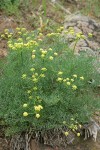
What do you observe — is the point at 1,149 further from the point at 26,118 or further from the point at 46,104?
the point at 46,104

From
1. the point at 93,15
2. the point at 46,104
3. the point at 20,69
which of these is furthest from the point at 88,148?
the point at 93,15

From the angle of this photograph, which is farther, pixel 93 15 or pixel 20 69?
pixel 93 15

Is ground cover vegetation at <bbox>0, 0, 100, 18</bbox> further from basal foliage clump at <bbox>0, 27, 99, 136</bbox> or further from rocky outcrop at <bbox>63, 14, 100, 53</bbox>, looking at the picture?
basal foliage clump at <bbox>0, 27, 99, 136</bbox>

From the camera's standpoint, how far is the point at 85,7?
7543 mm

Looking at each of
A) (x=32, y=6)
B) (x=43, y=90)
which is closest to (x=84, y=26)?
(x=32, y=6)

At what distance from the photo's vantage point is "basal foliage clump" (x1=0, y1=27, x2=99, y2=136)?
11.6 feet

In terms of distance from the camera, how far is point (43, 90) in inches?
147

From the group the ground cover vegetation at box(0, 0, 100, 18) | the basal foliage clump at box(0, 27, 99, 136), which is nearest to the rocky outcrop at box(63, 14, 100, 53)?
the ground cover vegetation at box(0, 0, 100, 18)

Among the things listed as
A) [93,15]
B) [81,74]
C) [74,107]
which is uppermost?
[81,74]

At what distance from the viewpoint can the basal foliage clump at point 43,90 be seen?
11.6 feet

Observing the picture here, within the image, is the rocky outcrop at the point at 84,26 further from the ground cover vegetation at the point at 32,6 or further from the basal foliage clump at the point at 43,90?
the basal foliage clump at the point at 43,90

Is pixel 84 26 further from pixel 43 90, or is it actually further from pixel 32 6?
pixel 43 90

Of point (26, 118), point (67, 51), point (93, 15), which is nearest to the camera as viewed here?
point (26, 118)

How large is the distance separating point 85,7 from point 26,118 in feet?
14.9
